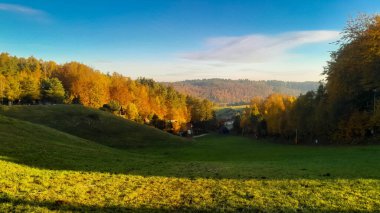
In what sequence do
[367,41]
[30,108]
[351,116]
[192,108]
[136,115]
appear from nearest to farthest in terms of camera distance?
1. [367,41]
2. [351,116]
3. [30,108]
4. [136,115]
5. [192,108]

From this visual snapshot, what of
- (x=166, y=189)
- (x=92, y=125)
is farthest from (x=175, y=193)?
(x=92, y=125)

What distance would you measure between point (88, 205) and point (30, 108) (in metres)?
68.4

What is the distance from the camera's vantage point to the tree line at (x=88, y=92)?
401 ft

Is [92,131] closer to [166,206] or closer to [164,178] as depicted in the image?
[164,178]

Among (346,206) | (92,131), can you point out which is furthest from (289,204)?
(92,131)

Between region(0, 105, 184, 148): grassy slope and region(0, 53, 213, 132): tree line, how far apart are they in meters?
43.6

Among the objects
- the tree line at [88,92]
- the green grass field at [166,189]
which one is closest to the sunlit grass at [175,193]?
the green grass field at [166,189]

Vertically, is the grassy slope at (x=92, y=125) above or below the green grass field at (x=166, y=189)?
below

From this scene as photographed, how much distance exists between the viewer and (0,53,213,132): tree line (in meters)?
122

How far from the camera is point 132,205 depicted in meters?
12.2

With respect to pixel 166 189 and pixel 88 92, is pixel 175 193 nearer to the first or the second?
pixel 166 189

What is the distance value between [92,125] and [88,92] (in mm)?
70005

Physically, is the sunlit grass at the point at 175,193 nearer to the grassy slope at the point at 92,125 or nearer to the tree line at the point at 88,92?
the grassy slope at the point at 92,125

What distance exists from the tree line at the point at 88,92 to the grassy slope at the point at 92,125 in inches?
1718
